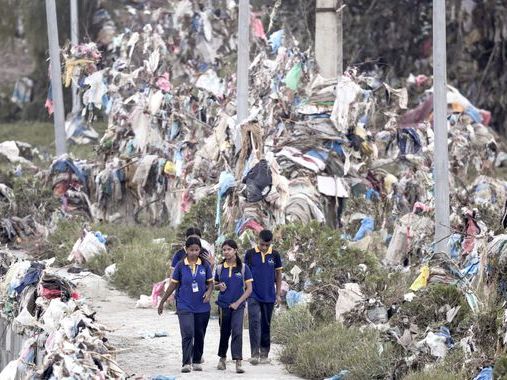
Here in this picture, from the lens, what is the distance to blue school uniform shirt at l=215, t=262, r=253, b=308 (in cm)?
1437

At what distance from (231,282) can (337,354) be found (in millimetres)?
1126

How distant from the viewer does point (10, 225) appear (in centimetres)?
2425

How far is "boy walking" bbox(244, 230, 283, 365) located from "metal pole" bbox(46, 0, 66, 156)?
1284 cm

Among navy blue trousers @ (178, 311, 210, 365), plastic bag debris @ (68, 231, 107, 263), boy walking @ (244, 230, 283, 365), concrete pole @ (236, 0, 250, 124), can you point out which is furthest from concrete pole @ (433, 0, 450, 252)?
plastic bag debris @ (68, 231, 107, 263)

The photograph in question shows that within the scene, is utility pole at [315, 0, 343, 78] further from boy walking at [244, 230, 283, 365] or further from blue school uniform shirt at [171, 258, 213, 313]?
blue school uniform shirt at [171, 258, 213, 313]

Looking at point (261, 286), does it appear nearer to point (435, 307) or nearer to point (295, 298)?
point (435, 307)

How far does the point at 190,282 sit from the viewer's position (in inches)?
555

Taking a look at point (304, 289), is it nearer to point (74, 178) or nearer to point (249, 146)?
point (249, 146)

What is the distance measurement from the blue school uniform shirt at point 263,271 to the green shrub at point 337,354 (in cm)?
58

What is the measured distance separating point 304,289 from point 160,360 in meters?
2.66

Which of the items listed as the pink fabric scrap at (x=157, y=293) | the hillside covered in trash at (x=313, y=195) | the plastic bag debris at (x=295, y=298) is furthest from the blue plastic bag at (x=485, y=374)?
the pink fabric scrap at (x=157, y=293)

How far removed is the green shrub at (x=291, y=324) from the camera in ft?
52.4

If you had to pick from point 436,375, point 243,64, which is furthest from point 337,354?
point 243,64

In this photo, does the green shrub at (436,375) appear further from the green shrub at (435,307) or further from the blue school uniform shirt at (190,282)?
the blue school uniform shirt at (190,282)
